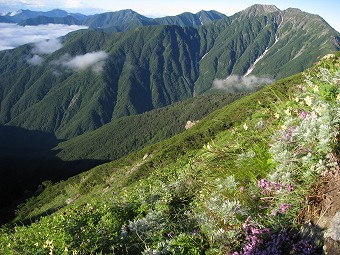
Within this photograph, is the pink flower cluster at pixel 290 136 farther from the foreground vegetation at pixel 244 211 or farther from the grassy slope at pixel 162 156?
the grassy slope at pixel 162 156

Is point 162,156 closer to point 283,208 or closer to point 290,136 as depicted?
point 290,136

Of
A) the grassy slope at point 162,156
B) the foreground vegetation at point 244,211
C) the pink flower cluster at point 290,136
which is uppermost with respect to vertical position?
the pink flower cluster at point 290,136

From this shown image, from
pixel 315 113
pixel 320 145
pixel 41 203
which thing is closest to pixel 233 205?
pixel 320 145

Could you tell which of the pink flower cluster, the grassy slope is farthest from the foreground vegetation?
the grassy slope

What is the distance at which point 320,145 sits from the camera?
4883 millimetres

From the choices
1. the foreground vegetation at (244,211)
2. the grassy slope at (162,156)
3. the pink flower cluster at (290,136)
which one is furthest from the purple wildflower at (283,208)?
the grassy slope at (162,156)

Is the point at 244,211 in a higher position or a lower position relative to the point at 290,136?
lower

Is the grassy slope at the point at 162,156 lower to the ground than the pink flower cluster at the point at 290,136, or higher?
lower

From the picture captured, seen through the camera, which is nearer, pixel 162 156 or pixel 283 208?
pixel 283 208

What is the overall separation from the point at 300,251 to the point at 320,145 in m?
1.56

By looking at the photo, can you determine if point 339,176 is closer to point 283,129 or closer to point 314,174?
point 314,174

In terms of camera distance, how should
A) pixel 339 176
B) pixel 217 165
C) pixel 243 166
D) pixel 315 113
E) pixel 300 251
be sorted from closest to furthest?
1. pixel 300 251
2. pixel 339 176
3. pixel 315 113
4. pixel 243 166
5. pixel 217 165

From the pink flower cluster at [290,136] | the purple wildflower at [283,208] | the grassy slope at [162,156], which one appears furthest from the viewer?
the grassy slope at [162,156]

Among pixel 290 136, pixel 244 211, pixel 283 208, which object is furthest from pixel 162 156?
pixel 283 208
